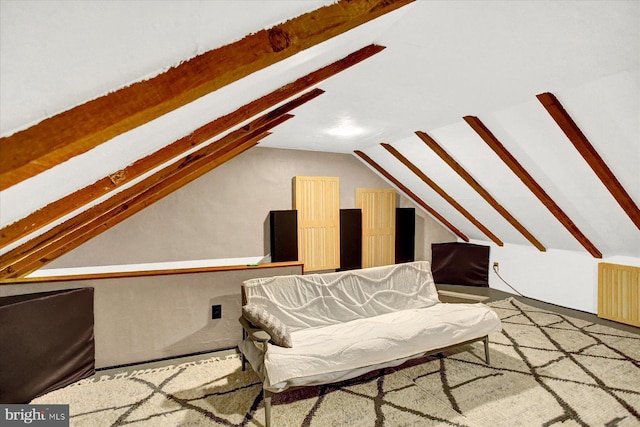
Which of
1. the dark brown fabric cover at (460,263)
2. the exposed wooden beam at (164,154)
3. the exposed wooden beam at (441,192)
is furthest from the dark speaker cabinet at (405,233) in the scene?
the exposed wooden beam at (164,154)

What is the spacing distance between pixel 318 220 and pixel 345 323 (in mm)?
2416

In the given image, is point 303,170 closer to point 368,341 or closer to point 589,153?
point 368,341

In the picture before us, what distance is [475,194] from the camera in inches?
191

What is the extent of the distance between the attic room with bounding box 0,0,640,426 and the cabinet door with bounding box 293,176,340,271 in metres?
0.04

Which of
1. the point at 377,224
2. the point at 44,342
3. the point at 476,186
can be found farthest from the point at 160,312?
the point at 476,186

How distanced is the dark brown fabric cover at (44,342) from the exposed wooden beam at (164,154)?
1403 millimetres

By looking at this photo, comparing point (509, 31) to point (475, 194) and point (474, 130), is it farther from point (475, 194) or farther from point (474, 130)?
point (475, 194)

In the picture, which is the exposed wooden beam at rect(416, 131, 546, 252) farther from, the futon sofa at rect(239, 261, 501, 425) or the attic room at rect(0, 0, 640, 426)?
the futon sofa at rect(239, 261, 501, 425)

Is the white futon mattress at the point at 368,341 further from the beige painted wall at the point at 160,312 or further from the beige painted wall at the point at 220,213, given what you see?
the beige painted wall at the point at 220,213

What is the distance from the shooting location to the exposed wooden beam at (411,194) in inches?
224

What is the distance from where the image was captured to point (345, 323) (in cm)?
310

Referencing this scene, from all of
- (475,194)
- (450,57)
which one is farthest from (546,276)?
(450,57)

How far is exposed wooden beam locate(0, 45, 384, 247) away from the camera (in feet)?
4.92

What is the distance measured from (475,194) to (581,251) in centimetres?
167
